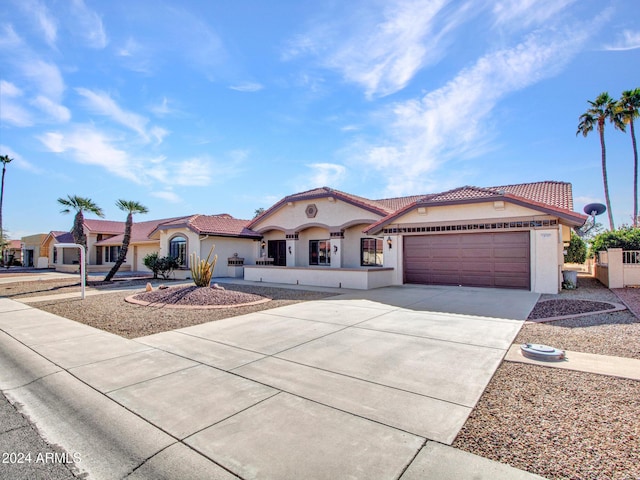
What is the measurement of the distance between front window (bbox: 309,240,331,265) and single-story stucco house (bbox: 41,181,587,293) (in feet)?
0.22

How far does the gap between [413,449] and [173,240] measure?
25374 mm

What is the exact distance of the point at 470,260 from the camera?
16078 millimetres

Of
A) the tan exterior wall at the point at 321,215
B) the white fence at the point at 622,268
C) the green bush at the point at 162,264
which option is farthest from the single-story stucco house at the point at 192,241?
the white fence at the point at 622,268

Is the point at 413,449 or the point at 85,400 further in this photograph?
the point at 85,400

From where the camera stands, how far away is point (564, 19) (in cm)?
1152

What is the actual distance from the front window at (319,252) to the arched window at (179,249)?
872cm

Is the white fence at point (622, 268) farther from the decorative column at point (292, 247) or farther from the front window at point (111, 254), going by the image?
the front window at point (111, 254)

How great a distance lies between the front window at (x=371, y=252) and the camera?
2133 centimetres

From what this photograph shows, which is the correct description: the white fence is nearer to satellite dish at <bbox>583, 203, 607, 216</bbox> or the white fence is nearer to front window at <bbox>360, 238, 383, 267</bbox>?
front window at <bbox>360, 238, 383, 267</bbox>

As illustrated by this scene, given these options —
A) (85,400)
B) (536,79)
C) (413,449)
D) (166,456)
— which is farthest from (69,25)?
(536,79)

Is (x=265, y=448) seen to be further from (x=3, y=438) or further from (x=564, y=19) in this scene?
(x=564, y=19)

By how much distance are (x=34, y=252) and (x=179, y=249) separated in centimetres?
3628

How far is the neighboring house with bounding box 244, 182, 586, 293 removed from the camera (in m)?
14.4

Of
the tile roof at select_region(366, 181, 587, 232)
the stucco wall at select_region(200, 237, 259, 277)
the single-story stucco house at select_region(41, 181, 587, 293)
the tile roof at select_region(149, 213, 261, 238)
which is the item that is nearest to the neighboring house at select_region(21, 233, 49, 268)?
the single-story stucco house at select_region(41, 181, 587, 293)
